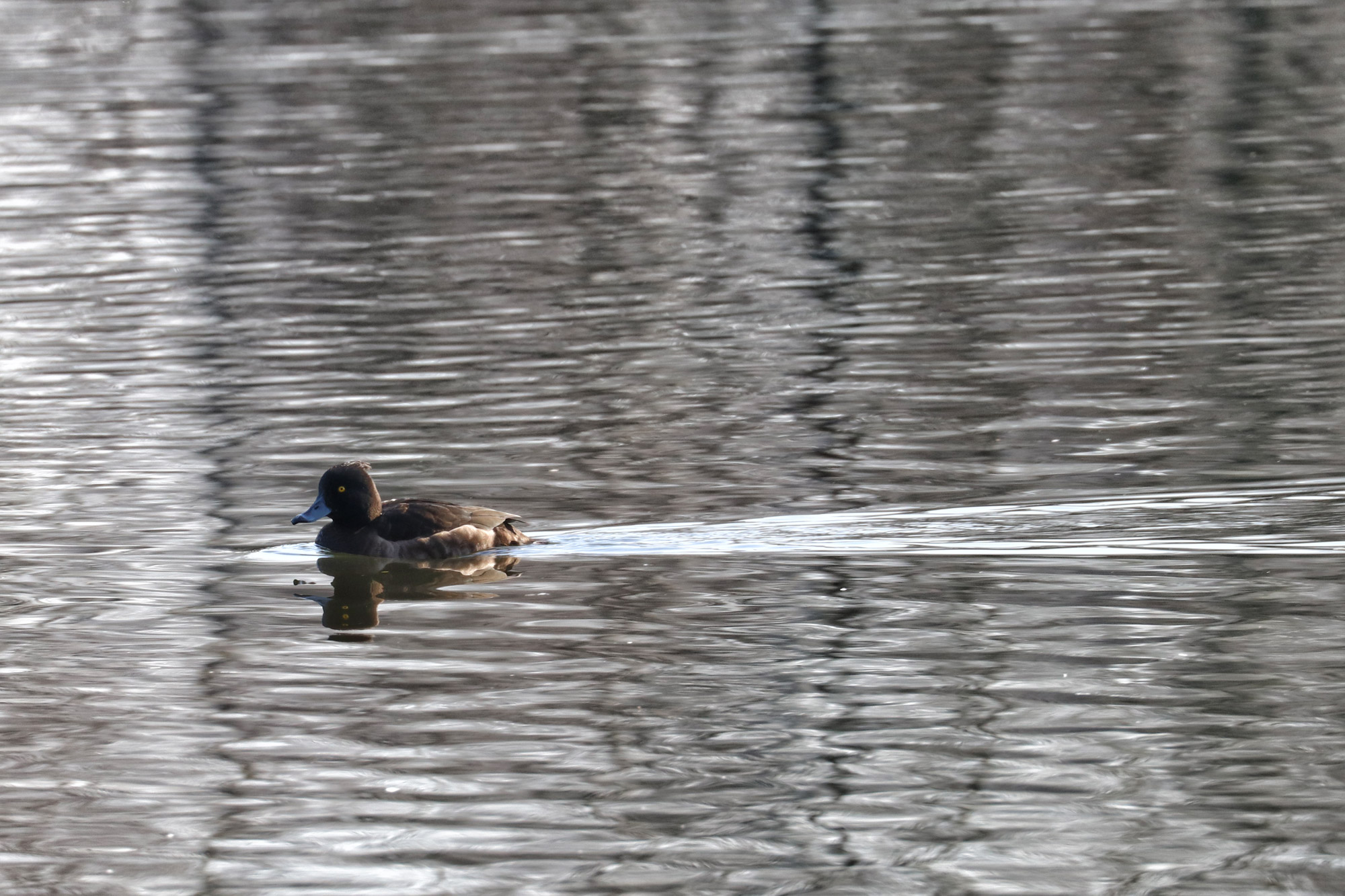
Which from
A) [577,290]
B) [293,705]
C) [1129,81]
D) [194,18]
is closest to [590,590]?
[293,705]

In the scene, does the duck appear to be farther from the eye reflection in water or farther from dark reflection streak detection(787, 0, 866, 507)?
dark reflection streak detection(787, 0, 866, 507)

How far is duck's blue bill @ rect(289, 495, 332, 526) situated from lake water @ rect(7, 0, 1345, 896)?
0.27 meters

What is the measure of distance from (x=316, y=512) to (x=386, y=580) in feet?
1.91

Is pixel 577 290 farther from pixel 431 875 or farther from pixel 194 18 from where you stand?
pixel 194 18

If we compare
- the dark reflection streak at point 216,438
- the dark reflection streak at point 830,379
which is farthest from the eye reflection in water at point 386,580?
the dark reflection streak at point 830,379

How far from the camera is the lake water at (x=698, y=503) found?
345 inches

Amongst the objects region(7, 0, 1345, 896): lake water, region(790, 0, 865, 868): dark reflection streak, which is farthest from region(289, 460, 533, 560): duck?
region(790, 0, 865, 868): dark reflection streak

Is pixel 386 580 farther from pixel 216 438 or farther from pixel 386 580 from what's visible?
pixel 216 438

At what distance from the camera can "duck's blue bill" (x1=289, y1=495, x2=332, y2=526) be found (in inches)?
527

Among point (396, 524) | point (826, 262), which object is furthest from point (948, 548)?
point (826, 262)

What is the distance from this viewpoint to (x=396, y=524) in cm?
1336

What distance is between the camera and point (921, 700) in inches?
397

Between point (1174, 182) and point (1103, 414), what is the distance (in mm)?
10953

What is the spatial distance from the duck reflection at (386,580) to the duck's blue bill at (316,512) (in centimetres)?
27
